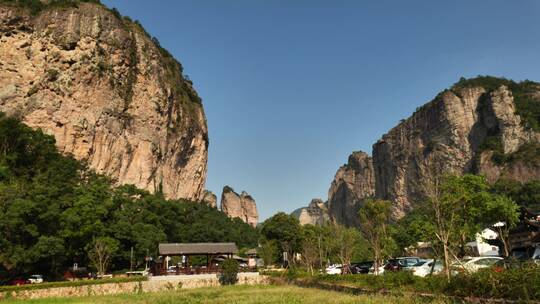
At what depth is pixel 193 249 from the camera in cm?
4628

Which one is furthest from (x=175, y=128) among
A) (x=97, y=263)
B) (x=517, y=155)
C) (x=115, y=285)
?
(x=517, y=155)

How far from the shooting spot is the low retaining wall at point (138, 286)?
98.1 ft

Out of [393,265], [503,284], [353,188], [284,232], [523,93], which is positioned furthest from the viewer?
[353,188]

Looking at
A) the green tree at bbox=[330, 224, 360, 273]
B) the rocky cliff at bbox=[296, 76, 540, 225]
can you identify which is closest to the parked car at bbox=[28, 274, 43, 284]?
the green tree at bbox=[330, 224, 360, 273]

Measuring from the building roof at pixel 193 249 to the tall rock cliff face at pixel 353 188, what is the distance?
105 metres

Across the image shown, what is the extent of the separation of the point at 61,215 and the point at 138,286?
12300mm

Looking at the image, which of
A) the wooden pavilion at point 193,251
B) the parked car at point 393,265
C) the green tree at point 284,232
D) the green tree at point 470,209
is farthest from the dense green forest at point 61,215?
the green tree at point 470,209

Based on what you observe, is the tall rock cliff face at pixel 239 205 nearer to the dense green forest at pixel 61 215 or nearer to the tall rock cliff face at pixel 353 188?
the tall rock cliff face at pixel 353 188

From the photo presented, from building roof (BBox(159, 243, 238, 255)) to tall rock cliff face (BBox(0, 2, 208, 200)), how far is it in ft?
99.7

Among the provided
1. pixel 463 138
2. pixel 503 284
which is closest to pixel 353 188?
pixel 463 138

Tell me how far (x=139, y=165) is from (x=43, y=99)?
1845 centimetres

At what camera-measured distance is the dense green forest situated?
37188 millimetres

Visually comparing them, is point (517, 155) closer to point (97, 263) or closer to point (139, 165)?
point (139, 165)

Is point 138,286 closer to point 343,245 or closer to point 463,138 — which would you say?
point 343,245
